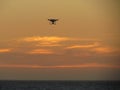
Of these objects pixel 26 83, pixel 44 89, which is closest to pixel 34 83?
pixel 26 83

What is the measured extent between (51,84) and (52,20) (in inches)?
1439

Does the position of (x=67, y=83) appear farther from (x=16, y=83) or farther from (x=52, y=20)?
(x=52, y=20)

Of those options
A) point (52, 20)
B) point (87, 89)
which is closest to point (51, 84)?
point (87, 89)

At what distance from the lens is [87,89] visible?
47969mm

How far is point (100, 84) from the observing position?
5291cm

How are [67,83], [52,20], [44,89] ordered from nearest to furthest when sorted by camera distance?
[52,20] → [44,89] → [67,83]

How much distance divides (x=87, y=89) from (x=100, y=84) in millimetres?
5192

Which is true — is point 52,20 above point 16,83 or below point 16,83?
below

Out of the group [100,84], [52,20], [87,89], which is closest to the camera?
[52,20]

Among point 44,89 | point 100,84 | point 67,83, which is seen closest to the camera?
point 44,89

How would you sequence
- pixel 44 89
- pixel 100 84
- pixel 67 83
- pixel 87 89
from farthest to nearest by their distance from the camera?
pixel 67 83
pixel 100 84
pixel 87 89
pixel 44 89

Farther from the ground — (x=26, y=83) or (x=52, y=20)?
(x=26, y=83)

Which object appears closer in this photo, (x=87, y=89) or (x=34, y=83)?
(x=87, y=89)

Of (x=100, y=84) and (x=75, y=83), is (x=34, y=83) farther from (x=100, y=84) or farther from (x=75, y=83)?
(x=100, y=84)
